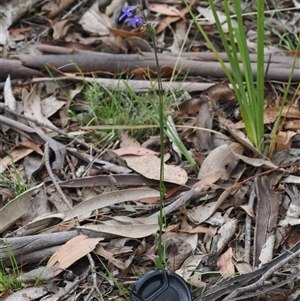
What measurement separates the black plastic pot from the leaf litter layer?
58 millimetres

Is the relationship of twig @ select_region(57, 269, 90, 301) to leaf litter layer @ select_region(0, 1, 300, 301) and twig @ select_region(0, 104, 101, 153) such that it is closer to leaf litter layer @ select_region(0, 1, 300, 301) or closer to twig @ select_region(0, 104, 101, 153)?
leaf litter layer @ select_region(0, 1, 300, 301)

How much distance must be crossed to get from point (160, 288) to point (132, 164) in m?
0.56

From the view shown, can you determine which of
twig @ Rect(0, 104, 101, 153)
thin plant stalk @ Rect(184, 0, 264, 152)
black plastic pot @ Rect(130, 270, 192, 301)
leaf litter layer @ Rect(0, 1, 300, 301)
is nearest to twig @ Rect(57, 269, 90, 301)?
leaf litter layer @ Rect(0, 1, 300, 301)

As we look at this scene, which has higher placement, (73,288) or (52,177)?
(52,177)

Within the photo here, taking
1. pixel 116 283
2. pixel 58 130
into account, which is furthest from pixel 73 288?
pixel 58 130

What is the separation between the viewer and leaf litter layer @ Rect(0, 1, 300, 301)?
169cm

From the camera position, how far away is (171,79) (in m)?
2.28

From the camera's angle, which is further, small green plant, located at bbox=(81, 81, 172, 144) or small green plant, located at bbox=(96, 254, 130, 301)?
small green plant, located at bbox=(81, 81, 172, 144)

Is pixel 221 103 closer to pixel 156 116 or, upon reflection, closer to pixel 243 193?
pixel 156 116

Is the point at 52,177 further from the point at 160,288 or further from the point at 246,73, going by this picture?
the point at 246,73

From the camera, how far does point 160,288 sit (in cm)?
155

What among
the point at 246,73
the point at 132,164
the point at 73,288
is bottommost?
the point at 73,288

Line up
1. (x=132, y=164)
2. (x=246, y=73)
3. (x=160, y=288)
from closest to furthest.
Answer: (x=160, y=288) → (x=246, y=73) → (x=132, y=164)

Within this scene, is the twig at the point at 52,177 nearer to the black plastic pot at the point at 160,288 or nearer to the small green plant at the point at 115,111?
the small green plant at the point at 115,111
